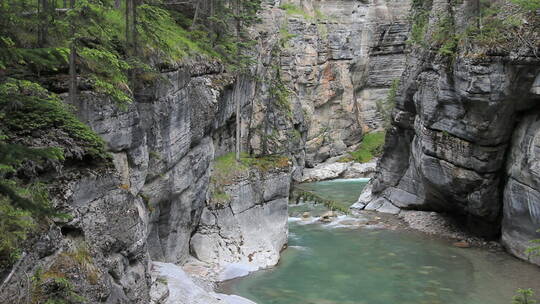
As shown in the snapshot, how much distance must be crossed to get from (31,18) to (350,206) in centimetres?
3081

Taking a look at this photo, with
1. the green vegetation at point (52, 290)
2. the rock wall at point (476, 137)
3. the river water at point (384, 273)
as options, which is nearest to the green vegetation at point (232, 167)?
the river water at point (384, 273)

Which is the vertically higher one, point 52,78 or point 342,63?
point 52,78

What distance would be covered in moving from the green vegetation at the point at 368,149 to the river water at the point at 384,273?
100 ft

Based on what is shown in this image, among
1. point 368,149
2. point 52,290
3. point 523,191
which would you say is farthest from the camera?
point 368,149

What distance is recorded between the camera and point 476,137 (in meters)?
26.4

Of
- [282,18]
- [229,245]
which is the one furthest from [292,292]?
[282,18]

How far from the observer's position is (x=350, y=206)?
3881cm

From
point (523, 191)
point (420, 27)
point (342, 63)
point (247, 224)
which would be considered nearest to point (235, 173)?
point (247, 224)

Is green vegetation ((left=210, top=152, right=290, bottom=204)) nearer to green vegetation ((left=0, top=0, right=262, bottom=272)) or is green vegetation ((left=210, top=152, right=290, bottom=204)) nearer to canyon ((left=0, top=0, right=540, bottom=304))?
canyon ((left=0, top=0, right=540, bottom=304))

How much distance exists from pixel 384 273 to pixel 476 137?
32.3 ft

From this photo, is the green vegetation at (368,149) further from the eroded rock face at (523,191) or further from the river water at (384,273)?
the eroded rock face at (523,191)

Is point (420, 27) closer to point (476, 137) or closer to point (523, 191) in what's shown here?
point (476, 137)

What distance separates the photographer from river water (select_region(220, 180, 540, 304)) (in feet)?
64.8

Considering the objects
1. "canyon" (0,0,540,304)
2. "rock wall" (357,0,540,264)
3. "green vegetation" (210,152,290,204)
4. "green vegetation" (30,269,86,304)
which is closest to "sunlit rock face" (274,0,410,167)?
"canyon" (0,0,540,304)
